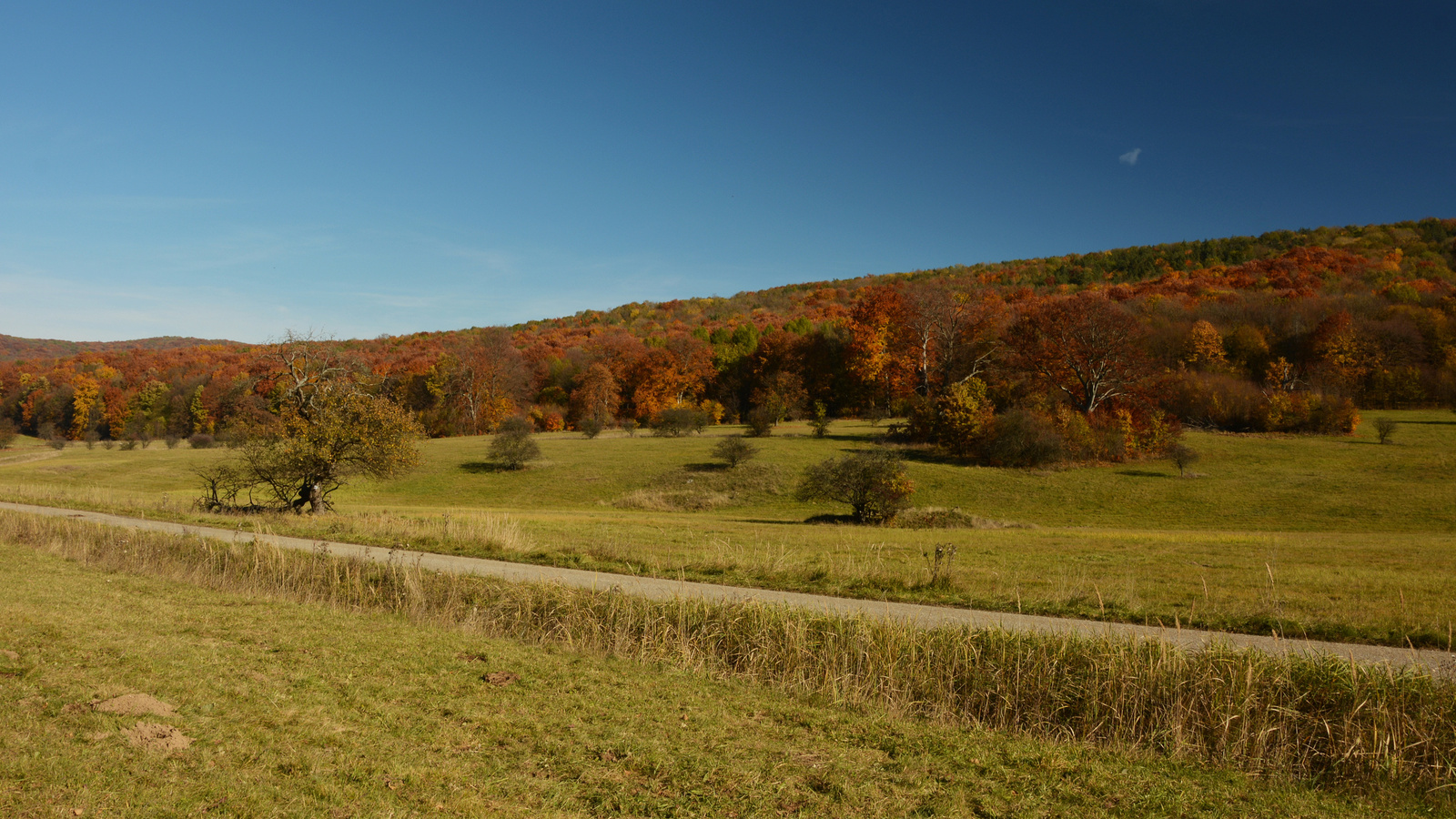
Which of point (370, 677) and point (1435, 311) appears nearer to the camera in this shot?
point (370, 677)

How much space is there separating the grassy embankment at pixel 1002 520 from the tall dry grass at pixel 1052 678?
9.06ft

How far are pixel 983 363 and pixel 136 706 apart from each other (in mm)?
63057

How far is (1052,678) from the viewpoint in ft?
28.4

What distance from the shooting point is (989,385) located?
5653 cm

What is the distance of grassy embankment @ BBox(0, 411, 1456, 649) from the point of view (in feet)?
42.7

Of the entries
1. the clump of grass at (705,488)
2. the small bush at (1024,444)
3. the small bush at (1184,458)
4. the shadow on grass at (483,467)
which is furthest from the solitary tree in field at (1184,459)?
the shadow on grass at (483,467)

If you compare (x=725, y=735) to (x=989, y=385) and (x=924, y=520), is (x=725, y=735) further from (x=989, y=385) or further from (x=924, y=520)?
(x=989, y=385)

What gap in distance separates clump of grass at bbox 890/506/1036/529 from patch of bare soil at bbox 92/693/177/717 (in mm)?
25334

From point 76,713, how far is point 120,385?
11855 centimetres

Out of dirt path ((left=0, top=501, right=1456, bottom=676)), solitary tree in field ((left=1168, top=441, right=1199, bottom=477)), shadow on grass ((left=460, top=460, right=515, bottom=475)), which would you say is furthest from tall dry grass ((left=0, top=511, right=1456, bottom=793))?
solitary tree in field ((left=1168, top=441, right=1199, bottom=477))

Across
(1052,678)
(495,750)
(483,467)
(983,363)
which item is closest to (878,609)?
(1052,678)

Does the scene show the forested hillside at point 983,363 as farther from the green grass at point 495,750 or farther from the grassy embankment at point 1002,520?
the green grass at point 495,750

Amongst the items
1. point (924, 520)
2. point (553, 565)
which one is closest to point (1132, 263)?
point (924, 520)

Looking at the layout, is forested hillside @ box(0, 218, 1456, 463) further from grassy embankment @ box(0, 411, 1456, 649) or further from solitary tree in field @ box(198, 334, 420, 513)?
grassy embankment @ box(0, 411, 1456, 649)
